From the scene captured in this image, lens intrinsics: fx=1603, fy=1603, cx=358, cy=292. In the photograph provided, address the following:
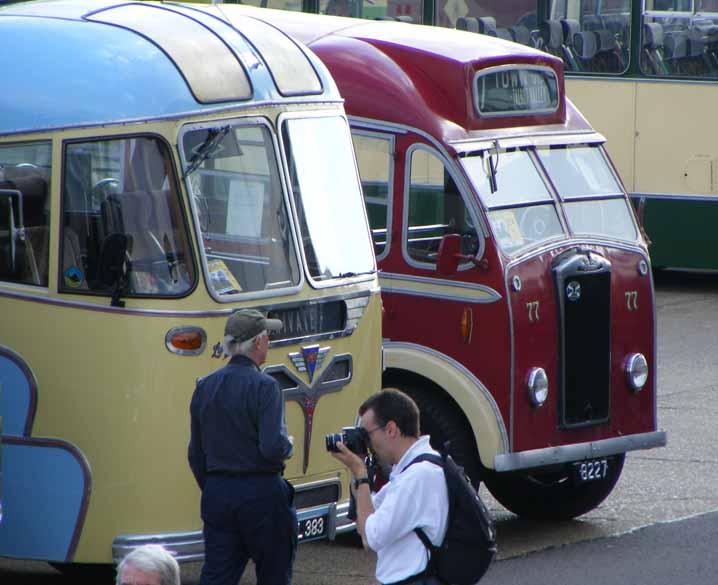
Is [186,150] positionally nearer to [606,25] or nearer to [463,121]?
[463,121]

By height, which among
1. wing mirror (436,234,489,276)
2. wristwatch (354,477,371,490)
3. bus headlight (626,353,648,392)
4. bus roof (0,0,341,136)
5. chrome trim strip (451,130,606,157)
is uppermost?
bus roof (0,0,341,136)

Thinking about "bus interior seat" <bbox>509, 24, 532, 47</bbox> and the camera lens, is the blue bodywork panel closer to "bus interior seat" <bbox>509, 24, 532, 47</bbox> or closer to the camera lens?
the camera lens

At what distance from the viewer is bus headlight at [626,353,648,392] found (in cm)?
987

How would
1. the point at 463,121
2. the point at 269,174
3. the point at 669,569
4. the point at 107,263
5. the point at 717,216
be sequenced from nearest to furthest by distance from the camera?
the point at 107,263 < the point at 269,174 < the point at 669,569 < the point at 463,121 < the point at 717,216

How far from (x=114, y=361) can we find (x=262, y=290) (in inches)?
34.4

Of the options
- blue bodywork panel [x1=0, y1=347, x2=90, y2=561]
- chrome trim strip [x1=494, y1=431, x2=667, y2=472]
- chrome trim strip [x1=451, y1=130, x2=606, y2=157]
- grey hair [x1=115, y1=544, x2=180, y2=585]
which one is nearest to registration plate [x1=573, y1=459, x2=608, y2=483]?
chrome trim strip [x1=494, y1=431, x2=667, y2=472]

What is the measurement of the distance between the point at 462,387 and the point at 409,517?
12.3 feet

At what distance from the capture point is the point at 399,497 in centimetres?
561

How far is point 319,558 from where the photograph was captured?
9.34 metres

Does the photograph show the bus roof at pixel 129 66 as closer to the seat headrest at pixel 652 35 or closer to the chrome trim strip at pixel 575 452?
the chrome trim strip at pixel 575 452

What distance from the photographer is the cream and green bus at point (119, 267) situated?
7730 mm

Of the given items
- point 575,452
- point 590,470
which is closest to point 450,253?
point 575,452

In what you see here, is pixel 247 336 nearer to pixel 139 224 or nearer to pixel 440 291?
pixel 139 224

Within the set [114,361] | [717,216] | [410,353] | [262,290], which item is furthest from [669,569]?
[717,216]
